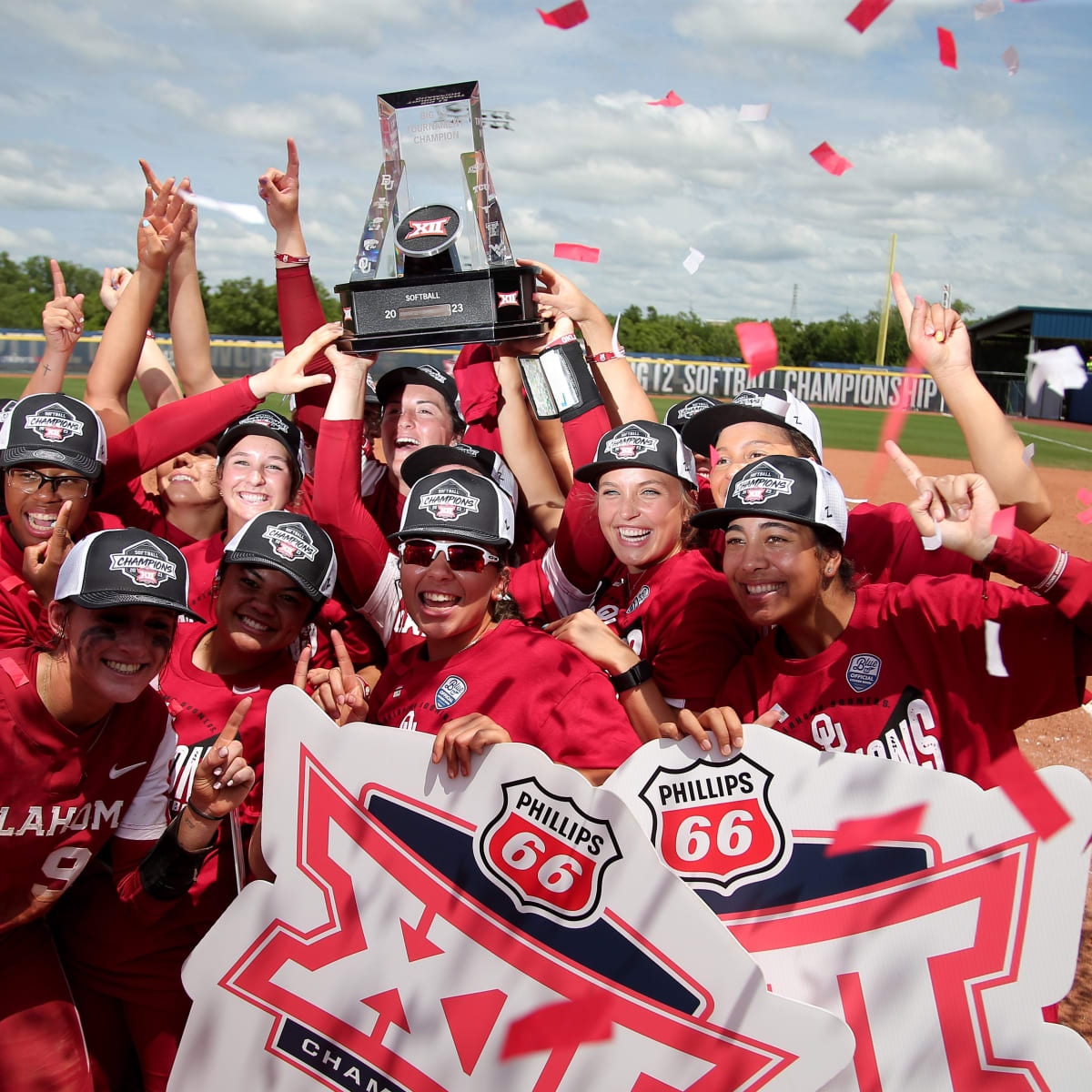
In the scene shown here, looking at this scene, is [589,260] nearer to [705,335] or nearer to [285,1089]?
[285,1089]

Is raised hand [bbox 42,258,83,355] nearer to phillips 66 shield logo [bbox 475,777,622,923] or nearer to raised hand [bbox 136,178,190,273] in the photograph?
raised hand [bbox 136,178,190,273]

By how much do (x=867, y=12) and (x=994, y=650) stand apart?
1.85 m

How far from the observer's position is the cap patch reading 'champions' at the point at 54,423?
3.56m

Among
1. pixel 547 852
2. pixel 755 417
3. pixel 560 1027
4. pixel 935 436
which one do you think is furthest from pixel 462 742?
pixel 935 436

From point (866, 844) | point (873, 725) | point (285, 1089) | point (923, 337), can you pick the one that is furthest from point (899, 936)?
point (923, 337)

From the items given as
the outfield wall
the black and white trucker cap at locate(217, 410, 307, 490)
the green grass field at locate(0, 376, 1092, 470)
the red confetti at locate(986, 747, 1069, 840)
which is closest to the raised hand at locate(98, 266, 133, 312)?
the black and white trucker cap at locate(217, 410, 307, 490)

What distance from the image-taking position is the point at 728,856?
92.0 inches

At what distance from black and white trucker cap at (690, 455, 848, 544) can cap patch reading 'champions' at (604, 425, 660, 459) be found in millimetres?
554

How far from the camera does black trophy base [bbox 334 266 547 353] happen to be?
353 centimetres

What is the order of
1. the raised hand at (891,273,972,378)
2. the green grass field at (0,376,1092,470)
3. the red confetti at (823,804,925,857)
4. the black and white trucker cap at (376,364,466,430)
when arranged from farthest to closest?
the green grass field at (0,376,1092,470) < the black and white trucker cap at (376,364,466,430) < the raised hand at (891,273,972,378) < the red confetti at (823,804,925,857)

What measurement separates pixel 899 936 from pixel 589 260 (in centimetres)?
293

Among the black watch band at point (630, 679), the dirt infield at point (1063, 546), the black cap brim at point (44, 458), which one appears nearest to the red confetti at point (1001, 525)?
the black watch band at point (630, 679)

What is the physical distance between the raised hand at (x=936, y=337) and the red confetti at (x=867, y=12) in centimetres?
85

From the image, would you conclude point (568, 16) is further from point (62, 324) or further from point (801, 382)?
point (801, 382)
